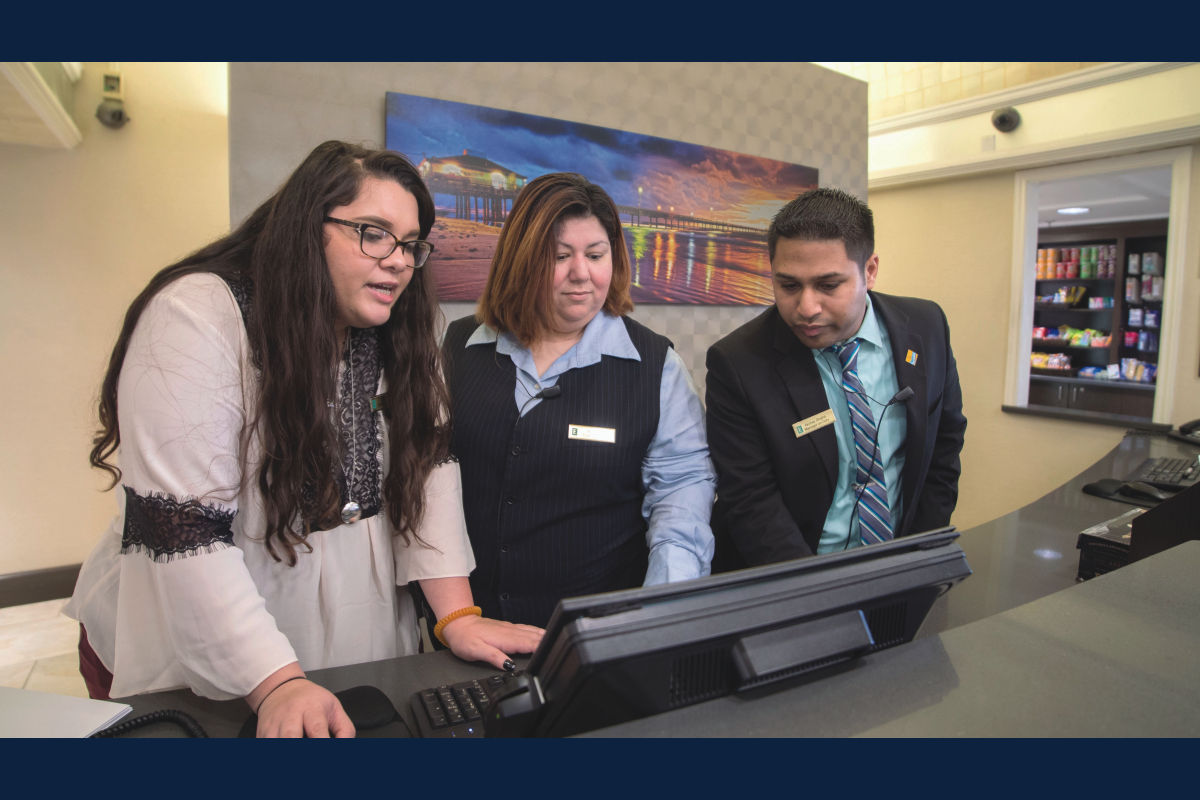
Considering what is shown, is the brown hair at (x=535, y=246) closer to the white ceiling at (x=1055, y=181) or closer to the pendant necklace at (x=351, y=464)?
the pendant necklace at (x=351, y=464)

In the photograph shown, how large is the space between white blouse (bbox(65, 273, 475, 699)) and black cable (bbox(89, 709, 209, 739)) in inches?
2.6

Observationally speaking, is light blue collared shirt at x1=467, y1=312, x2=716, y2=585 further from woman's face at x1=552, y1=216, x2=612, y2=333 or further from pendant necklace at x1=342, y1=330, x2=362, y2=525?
pendant necklace at x1=342, y1=330, x2=362, y2=525

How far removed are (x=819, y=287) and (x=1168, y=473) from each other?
233cm

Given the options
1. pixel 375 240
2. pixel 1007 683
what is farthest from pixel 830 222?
pixel 1007 683

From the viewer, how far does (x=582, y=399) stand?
5.49 ft

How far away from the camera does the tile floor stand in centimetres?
329

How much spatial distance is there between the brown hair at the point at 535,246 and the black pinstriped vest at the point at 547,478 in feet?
0.41

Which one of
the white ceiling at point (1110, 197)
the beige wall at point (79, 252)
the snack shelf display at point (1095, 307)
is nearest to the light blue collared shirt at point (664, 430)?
the beige wall at point (79, 252)

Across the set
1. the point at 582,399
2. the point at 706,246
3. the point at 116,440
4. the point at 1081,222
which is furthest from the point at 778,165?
the point at 1081,222

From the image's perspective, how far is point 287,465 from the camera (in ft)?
4.07

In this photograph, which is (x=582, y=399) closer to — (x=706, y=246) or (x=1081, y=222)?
(x=706, y=246)

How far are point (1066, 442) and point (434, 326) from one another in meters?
4.76

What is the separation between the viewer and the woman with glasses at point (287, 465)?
1080 mm

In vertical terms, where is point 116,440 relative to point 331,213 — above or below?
below
